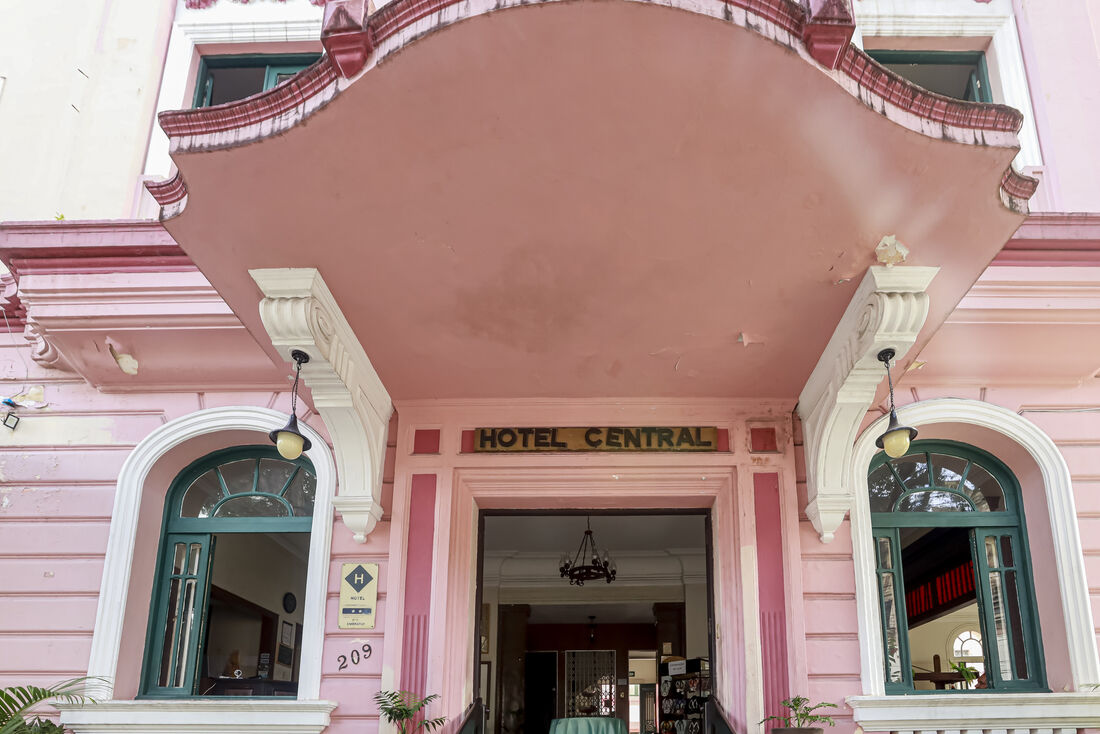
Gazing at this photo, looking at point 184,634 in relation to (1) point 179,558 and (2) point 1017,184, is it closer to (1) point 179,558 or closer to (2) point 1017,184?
(1) point 179,558

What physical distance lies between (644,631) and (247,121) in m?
16.2

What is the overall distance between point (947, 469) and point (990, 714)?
5.98 feet

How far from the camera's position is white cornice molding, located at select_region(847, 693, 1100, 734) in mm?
6078

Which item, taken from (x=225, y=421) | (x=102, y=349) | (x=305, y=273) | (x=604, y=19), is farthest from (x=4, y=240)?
(x=604, y=19)

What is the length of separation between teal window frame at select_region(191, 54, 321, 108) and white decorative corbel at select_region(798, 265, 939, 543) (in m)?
5.39

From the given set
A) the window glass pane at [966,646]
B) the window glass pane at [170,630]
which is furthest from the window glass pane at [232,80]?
the window glass pane at [966,646]

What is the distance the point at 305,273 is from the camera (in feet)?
17.7

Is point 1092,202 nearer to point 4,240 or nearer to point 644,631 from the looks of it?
point 4,240

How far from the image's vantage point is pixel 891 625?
6723mm

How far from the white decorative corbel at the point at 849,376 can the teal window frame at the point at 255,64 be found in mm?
5386

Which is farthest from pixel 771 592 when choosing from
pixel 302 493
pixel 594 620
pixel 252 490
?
pixel 594 620

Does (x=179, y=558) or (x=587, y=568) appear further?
(x=587, y=568)

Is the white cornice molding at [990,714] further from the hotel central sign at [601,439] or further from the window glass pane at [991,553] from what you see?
the hotel central sign at [601,439]

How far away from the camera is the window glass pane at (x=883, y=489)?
7.06 metres
